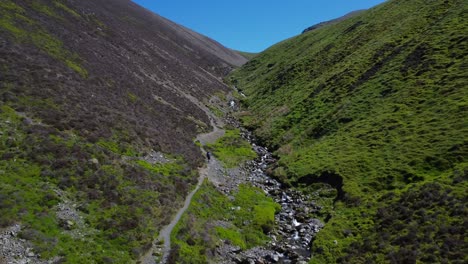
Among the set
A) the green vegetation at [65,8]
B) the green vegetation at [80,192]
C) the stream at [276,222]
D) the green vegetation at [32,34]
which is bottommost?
the green vegetation at [80,192]

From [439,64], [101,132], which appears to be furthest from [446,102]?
[101,132]

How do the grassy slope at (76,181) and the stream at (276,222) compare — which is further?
the stream at (276,222)

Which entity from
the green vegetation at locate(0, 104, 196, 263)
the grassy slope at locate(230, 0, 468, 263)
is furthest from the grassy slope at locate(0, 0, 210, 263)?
the grassy slope at locate(230, 0, 468, 263)

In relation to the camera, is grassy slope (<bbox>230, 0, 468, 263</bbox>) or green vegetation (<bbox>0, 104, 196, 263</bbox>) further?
grassy slope (<bbox>230, 0, 468, 263</bbox>)

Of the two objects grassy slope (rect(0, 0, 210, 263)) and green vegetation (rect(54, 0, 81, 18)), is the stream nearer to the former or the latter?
grassy slope (rect(0, 0, 210, 263))

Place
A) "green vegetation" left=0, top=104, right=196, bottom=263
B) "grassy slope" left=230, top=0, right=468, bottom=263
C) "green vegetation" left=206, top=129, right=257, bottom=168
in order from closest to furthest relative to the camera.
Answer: "green vegetation" left=0, top=104, right=196, bottom=263, "grassy slope" left=230, top=0, right=468, bottom=263, "green vegetation" left=206, top=129, right=257, bottom=168

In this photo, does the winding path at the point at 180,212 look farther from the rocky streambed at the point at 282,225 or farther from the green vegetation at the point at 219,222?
the rocky streambed at the point at 282,225

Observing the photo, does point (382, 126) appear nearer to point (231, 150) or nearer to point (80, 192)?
point (231, 150)

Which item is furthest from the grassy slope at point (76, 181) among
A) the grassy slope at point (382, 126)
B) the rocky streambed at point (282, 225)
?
the grassy slope at point (382, 126)
